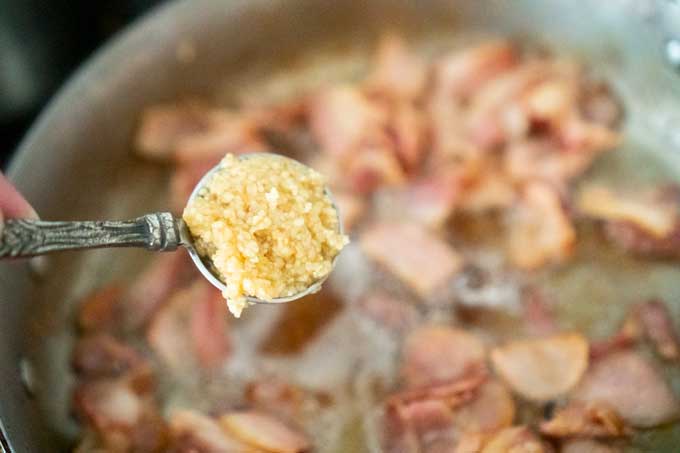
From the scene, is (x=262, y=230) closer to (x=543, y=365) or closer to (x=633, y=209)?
(x=543, y=365)

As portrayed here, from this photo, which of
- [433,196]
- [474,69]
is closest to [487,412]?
[433,196]

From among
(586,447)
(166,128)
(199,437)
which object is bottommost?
(586,447)

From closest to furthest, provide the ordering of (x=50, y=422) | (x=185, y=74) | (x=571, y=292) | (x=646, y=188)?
(x=50, y=422), (x=571, y=292), (x=646, y=188), (x=185, y=74)

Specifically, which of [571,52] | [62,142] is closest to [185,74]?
[62,142]

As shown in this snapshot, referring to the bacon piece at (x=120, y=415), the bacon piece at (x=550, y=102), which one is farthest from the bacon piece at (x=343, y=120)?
the bacon piece at (x=120, y=415)

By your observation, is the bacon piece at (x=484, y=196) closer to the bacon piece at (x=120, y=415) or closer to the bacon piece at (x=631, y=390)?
the bacon piece at (x=631, y=390)

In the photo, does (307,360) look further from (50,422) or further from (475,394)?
(50,422)

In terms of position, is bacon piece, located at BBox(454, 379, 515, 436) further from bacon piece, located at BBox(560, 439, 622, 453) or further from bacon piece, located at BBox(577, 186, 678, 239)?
bacon piece, located at BBox(577, 186, 678, 239)
